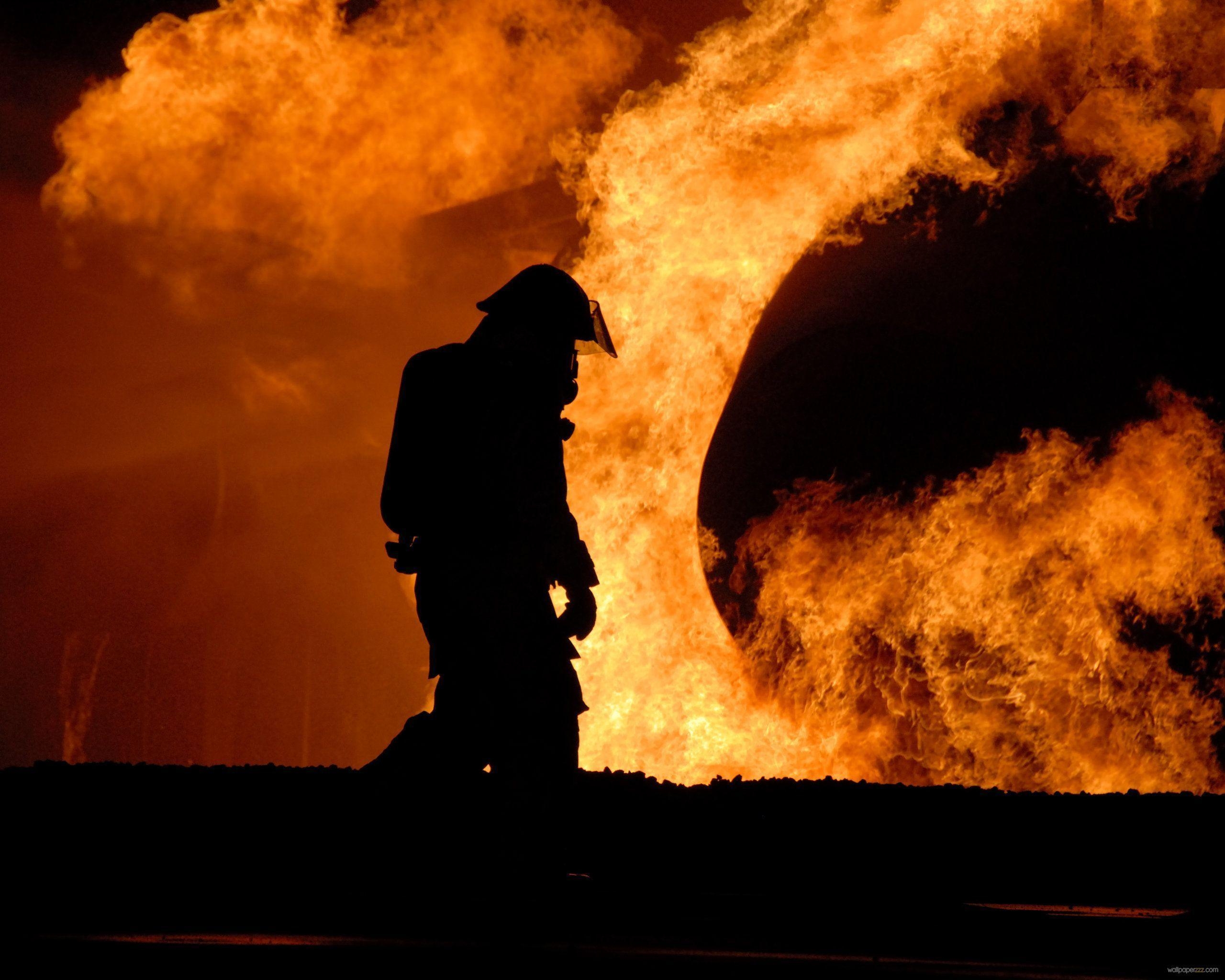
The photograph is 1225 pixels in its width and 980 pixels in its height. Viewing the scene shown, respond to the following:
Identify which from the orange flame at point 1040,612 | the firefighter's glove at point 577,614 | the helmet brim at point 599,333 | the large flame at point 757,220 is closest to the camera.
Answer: the firefighter's glove at point 577,614

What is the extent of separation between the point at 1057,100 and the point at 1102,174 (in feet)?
1.86

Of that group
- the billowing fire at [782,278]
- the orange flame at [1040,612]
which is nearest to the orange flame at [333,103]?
the billowing fire at [782,278]

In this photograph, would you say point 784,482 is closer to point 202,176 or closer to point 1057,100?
point 1057,100

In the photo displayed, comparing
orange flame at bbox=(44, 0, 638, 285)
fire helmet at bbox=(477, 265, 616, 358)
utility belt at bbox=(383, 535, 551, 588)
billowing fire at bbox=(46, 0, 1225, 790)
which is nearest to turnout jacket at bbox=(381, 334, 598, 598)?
utility belt at bbox=(383, 535, 551, 588)

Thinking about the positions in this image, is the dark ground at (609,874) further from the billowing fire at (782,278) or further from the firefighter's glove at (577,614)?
the billowing fire at (782,278)

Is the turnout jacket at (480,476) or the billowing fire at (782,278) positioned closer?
the turnout jacket at (480,476)

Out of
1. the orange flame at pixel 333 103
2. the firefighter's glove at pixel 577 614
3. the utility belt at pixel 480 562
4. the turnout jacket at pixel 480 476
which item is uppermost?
the orange flame at pixel 333 103

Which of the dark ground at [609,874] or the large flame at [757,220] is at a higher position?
the large flame at [757,220]

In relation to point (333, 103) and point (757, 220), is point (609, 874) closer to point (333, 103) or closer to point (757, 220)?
point (757, 220)

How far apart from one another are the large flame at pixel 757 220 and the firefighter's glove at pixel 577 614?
341 cm

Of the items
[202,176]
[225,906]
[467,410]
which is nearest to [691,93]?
[202,176]

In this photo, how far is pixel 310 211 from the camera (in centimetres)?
869

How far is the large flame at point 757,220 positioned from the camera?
6.46 m

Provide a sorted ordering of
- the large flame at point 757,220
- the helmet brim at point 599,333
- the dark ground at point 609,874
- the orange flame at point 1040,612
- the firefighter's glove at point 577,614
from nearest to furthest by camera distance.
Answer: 1. the dark ground at point 609,874
2. the firefighter's glove at point 577,614
3. the helmet brim at point 599,333
4. the orange flame at point 1040,612
5. the large flame at point 757,220
